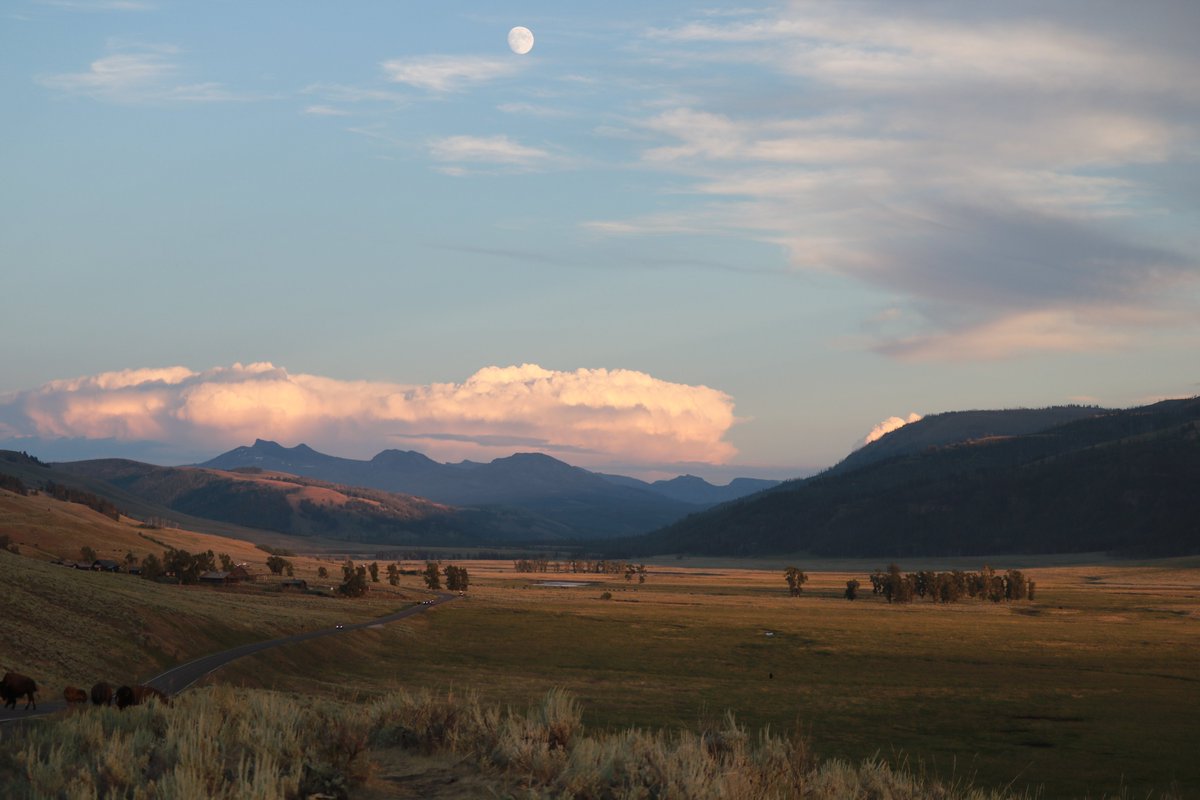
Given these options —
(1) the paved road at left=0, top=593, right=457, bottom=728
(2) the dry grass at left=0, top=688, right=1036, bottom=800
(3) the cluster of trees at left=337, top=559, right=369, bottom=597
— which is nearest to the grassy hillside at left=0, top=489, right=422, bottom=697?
(1) the paved road at left=0, top=593, right=457, bottom=728

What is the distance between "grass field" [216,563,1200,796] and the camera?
44312mm

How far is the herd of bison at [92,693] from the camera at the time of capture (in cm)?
2573

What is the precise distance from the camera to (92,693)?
28203 mm

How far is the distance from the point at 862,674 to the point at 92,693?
52333 millimetres

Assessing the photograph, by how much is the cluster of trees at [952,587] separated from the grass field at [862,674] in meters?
18.9

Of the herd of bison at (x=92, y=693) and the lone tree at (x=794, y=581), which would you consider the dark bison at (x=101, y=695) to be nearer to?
the herd of bison at (x=92, y=693)

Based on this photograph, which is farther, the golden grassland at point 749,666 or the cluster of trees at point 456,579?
the cluster of trees at point 456,579

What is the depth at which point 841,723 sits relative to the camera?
49.9m

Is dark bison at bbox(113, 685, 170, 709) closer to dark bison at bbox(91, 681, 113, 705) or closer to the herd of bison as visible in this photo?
the herd of bison

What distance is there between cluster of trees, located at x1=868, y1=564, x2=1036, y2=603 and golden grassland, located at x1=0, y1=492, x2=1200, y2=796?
26.3 metres

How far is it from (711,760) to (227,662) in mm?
43473

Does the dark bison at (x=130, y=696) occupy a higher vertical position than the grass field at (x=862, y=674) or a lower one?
higher

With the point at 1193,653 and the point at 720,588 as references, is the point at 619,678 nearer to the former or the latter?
the point at 1193,653

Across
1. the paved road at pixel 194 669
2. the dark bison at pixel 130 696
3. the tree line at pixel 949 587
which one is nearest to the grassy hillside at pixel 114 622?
the paved road at pixel 194 669
